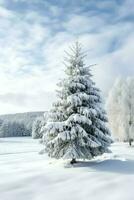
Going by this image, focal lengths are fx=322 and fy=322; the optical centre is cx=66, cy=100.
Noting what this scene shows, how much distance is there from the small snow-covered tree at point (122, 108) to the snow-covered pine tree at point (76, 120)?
17710 millimetres

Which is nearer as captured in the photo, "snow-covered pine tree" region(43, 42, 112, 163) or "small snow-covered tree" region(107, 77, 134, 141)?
"snow-covered pine tree" region(43, 42, 112, 163)

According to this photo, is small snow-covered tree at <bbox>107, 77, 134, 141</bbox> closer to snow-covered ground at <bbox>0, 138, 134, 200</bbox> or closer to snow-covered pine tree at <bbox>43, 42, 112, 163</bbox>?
snow-covered pine tree at <bbox>43, 42, 112, 163</bbox>

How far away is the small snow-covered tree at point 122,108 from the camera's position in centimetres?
3772

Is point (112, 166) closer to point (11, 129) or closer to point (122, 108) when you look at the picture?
point (122, 108)

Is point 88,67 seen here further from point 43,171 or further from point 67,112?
point 43,171

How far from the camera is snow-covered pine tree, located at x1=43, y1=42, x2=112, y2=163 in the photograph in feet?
61.1

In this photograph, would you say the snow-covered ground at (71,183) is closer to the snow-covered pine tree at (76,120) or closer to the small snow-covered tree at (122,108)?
the snow-covered pine tree at (76,120)

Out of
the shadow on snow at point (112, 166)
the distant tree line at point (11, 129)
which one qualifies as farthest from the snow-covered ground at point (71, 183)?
the distant tree line at point (11, 129)

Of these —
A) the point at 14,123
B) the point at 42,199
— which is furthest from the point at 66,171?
the point at 14,123

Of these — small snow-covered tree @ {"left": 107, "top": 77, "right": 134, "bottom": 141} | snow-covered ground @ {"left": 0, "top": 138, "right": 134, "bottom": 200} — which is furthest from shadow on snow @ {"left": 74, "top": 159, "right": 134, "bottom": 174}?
small snow-covered tree @ {"left": 107, "top": 77, "right": 134, "bottom": 141}

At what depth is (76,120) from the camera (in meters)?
18.5

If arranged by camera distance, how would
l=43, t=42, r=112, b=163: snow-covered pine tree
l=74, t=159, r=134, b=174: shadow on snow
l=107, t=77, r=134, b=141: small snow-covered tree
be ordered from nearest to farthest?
l=74, t=159, r=134, b=174: shadow on snow < l=43, t=42, r=112, b=163: snow-covered pine tree < l=107, t=77, r=134, b=141: small snow-covered tree

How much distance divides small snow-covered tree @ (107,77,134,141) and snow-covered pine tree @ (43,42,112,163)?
58.1ft

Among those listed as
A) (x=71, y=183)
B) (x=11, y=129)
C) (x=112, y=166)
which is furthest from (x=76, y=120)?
(x=11, y=129)
